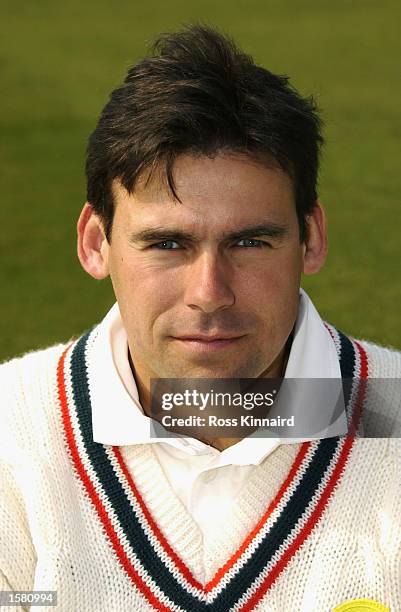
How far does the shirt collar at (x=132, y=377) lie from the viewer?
6.37 ft

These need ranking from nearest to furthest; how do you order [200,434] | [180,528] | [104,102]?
[180,528] → [200,434] → [104,102]

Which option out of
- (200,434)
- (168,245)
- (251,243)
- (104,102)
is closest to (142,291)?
(168,245)

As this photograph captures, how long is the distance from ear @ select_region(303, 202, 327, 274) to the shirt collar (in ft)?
0.19

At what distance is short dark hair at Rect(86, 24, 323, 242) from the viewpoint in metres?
1.85

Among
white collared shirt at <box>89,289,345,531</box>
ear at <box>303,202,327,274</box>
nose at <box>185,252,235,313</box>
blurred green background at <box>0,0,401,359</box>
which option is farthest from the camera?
blurred green background at <box>0,0,401,359</box>

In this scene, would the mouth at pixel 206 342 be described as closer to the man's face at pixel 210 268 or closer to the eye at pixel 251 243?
the man's face at pixel 210 268

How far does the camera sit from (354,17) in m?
9.17

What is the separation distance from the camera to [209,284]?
179cm

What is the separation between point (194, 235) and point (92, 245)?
352 millimetres

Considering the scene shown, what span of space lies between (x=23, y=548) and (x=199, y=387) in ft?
1.28

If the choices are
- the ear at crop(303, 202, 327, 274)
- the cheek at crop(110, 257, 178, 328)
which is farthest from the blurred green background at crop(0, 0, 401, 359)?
the cheek at crop(110, 257, 178, 328)

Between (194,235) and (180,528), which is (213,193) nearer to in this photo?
(194,235)

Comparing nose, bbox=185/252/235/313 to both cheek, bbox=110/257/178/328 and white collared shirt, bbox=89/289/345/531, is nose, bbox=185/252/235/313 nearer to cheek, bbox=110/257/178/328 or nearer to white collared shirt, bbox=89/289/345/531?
cheek, bbox=110/257/178/328

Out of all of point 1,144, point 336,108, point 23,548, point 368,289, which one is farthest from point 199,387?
point 336,108
